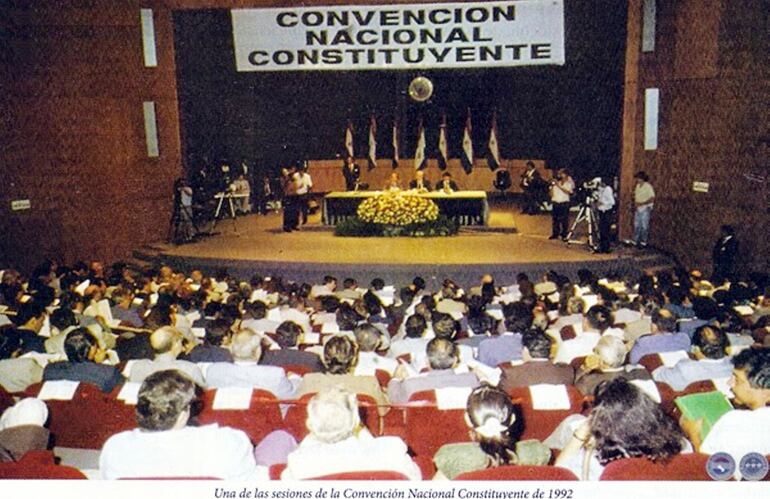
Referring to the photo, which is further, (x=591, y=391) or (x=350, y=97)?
(x=350, y=97)

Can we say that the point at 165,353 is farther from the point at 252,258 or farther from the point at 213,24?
the point at 213,24

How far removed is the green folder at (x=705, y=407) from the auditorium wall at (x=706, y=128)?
611 centimetres

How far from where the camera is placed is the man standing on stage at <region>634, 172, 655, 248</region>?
10.1 metres

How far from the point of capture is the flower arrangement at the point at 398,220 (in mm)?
11375

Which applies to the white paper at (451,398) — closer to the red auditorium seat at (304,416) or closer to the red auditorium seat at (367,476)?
the red auditorium seat at (304,416)

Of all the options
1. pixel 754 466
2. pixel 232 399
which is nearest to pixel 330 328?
pixel 232 399

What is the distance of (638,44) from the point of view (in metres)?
10.3

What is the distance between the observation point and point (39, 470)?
8.24 ft

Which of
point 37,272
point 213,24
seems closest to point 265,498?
point 37,272

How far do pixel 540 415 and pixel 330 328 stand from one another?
2412mm

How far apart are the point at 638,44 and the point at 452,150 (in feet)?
23.7

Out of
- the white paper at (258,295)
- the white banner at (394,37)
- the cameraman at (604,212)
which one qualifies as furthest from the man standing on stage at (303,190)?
the white paper at (258,295)

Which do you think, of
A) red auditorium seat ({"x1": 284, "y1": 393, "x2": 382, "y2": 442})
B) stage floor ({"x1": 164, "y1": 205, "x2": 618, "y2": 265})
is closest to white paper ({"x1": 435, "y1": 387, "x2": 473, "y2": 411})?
red auditorium seat ({"x1": 284, "y1": 393, "x2": 382, "y2": 442})

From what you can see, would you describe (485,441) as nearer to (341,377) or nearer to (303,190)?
(341,377)
